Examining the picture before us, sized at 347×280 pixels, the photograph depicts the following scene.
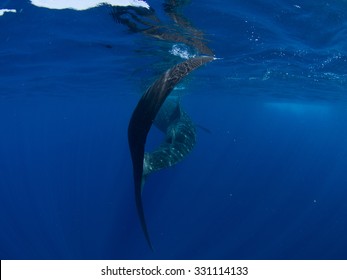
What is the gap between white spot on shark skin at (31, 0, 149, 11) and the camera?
8.83m

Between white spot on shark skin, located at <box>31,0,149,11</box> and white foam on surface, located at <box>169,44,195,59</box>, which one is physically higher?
white spot on shark skin, located at <box>31,0,149,11</box>

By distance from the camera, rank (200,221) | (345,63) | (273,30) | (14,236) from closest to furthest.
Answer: (273,30) → (345,63) → (14,236) → (200,221)

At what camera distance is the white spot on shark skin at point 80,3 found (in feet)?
29.0

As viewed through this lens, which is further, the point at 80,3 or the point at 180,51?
the point at 180,51

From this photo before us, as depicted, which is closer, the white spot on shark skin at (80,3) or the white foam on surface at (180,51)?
the white spot on shark skin at (80,3)

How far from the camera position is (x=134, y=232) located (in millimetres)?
16375

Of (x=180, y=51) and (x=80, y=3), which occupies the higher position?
(x=80, y=3)

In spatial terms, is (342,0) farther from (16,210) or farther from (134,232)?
(16,210)

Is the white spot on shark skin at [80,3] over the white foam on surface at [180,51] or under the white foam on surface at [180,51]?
over

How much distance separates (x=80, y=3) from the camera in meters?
9.12

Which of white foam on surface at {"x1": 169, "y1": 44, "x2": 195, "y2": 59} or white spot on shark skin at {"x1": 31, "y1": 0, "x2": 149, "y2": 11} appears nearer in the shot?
white spot on shark skin at {"x1": 31, "y1": 0, "x2": 149, "y2": 11}

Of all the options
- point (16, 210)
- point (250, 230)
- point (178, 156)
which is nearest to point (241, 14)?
point (178, 156)

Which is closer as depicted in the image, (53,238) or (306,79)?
(53,238)

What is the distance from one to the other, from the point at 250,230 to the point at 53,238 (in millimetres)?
11428
